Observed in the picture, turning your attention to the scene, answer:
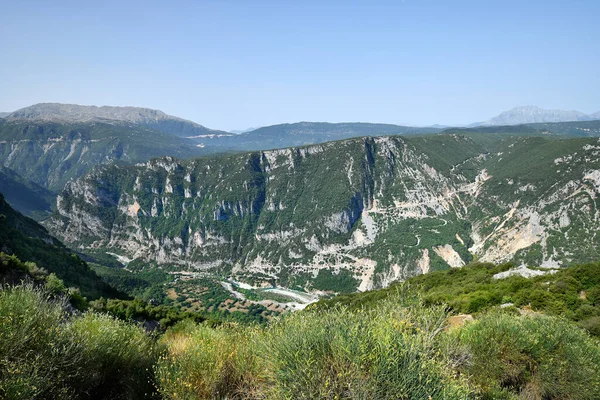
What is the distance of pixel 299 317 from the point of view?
35.6 ft

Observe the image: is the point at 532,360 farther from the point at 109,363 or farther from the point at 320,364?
the point at 109,363

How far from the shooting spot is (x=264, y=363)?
32.3 feet

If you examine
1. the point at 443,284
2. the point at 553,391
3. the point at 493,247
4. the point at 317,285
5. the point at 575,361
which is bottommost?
the point at 317,285

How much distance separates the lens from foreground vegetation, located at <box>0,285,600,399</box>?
7.91m

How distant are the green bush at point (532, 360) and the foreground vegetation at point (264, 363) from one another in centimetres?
6

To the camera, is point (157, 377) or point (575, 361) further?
point (575, 361)

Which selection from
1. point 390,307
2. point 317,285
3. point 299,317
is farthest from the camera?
point 317,285

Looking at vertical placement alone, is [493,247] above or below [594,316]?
below

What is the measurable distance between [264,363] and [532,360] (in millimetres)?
12260

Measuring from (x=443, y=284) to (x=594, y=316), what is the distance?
85.6 feet

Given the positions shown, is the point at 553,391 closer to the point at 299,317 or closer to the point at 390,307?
the point at 390,307

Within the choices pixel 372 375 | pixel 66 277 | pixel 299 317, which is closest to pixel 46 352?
pixel 299 317

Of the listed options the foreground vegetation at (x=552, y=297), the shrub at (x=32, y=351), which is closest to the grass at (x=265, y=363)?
the shrub at (x=32, y=351)

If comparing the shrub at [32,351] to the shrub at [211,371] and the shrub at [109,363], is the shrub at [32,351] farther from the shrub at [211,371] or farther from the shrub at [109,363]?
the shrub at [211,371]
